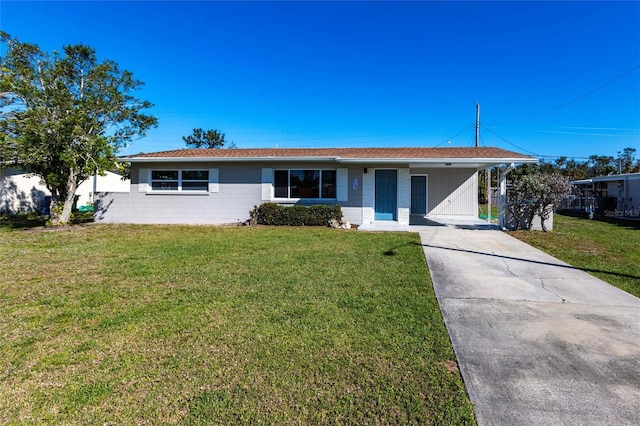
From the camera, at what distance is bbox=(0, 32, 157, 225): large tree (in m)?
11.0

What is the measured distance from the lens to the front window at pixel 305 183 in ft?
43.2

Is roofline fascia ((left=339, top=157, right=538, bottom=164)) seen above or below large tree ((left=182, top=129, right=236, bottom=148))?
below

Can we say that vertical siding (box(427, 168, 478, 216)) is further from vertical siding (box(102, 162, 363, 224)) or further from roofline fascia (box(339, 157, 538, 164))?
vertical siding (box(102, 162, 363, 224))

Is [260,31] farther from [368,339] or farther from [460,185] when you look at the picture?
[368,339]

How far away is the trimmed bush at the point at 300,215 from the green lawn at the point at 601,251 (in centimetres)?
616

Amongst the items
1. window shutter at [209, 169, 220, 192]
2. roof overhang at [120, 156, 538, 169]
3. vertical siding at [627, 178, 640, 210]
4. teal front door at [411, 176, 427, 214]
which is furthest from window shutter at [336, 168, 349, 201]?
vertical siding at [627, 178, 640, 210]

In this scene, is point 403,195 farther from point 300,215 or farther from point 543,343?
point 543,343

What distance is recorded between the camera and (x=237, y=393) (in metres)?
2.35

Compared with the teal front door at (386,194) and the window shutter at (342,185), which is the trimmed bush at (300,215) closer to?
the window shutter at (342,185)

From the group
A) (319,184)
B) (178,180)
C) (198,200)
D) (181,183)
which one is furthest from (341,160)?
(178,180)

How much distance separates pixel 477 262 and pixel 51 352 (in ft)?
22.2

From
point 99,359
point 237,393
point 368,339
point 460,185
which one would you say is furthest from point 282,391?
point 460,185

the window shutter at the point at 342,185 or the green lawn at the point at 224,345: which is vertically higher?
the window shutter at the point at 342,185

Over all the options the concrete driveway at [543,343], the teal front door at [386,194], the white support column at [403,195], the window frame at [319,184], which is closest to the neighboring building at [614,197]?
the white support column at [403,195]
